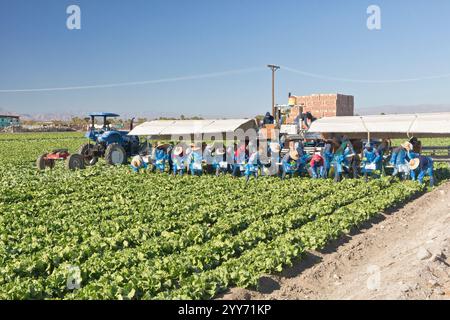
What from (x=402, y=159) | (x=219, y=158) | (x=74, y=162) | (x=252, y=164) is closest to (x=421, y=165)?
(x=402, y=159)

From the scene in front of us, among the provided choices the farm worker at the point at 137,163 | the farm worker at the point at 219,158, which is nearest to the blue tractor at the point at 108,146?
the farm worker at the point at 137,163

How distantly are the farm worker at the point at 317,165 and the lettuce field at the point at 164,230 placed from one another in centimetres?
75

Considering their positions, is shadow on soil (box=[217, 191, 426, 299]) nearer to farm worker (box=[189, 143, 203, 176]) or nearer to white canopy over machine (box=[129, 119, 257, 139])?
white canopy over machine (box=[129, 119, 257, 139])

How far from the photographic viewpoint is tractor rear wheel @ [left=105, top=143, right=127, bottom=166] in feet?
62.6

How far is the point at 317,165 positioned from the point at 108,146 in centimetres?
901

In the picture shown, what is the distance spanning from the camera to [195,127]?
55.2 ft

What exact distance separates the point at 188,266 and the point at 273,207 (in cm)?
426

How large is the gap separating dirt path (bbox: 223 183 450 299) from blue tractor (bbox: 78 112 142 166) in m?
12.6

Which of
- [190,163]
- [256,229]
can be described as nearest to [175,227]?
[256,229]

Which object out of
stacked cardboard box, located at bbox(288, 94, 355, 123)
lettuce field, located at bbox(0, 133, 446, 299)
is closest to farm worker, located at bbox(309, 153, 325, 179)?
lettuce field, located at bbox(0, 133, 446, 299)

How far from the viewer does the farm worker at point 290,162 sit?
15.1m

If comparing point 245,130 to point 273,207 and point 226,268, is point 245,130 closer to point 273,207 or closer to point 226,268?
point 273,207

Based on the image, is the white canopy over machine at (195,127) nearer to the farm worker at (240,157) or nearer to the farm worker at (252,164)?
the farm worker at (240,157)
